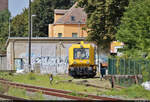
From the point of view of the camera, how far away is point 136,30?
951 inches

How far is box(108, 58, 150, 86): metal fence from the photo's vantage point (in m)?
19.1

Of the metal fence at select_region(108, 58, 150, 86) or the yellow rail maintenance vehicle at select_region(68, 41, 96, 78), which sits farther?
the yellow rail maintenance vehicle at select_region(68, 41, 96, 78)

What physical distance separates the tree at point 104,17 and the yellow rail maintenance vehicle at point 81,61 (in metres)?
3.49

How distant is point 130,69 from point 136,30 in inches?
169

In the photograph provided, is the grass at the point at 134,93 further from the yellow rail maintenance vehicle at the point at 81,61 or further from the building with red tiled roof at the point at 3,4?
the building with red tiled roof at the point at 3,4

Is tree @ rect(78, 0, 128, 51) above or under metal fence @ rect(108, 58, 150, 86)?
above

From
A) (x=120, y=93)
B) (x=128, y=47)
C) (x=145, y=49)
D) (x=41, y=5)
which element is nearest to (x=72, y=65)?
(x=128, y=47)

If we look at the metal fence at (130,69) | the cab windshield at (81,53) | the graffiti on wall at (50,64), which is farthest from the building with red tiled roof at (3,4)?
the metal fence at (130,69)

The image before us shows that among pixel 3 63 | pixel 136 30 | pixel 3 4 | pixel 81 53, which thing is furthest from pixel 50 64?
pixel 3 4

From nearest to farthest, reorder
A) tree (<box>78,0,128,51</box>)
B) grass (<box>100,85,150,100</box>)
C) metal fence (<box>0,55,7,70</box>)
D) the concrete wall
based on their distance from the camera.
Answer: grass (<box>100,85,150,100</box>)
tree (<box>78,0,128,51</box>)
the concrete wall
metal fence (<box>0,55,7,70</box>)

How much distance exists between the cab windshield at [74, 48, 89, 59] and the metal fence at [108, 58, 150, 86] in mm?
6169

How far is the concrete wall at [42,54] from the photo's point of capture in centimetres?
4241

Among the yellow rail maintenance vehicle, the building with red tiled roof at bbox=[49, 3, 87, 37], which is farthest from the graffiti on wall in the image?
the building with red tiled roof at bbox=[49, 3, 87, 37]

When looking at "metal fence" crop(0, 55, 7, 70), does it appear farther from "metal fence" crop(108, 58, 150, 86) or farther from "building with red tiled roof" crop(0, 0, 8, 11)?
"building with red tiled roof" crop(0, 0, 8, 11)
